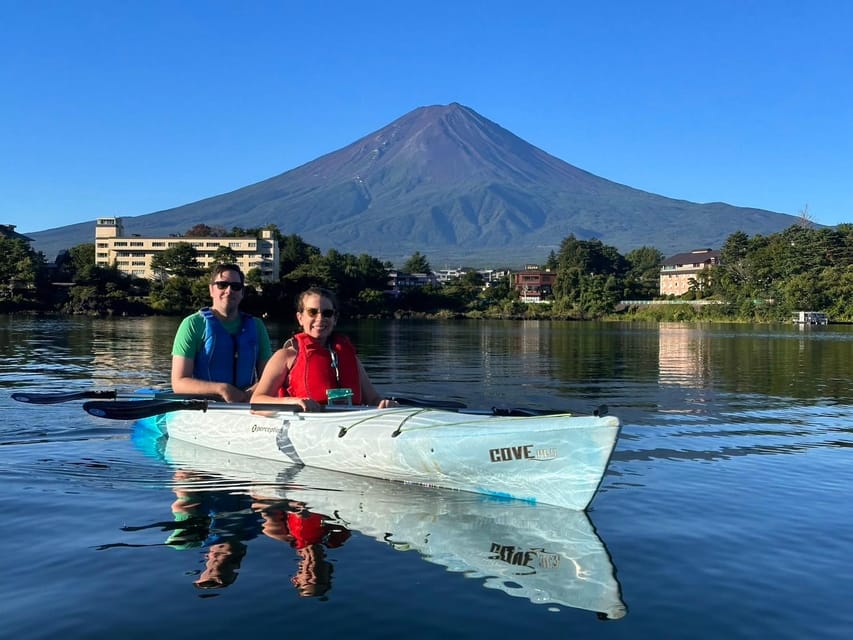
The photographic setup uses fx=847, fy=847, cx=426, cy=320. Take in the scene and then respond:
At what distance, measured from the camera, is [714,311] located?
96.1m

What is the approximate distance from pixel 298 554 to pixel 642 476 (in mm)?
4685

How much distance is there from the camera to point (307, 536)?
22.4 ft

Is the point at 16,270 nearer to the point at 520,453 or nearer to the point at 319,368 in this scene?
the point at 319,368

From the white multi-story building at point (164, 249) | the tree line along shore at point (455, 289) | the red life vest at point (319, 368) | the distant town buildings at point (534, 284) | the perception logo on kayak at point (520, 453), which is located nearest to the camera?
the perception logo on kayak at point (520, 453)

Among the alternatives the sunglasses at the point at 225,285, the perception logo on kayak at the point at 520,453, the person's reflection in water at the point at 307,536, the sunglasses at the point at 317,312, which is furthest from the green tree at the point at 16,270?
the perception logo on kayak at the point at 520,453

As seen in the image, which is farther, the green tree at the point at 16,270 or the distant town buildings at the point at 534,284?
the distant town buildings at the point at 534,284

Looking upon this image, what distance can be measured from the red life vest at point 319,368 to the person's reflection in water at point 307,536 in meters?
1.27

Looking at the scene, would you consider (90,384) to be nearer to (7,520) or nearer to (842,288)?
(7,520)

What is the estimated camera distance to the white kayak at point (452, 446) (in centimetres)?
720

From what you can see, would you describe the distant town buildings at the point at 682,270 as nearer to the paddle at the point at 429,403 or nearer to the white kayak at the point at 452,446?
the paddle at the point at 429,403

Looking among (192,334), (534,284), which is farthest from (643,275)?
(192,334)

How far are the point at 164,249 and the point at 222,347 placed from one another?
132 m

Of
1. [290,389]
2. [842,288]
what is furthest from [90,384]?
[842,288]

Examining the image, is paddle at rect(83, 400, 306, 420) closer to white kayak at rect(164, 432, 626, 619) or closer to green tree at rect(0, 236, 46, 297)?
white kayak at rect(164, 432, 626, 619)
